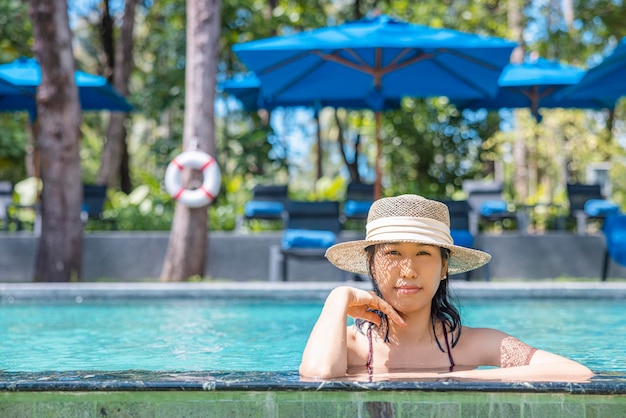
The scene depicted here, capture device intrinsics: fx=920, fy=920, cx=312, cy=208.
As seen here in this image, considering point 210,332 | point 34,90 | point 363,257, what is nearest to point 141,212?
point 34,90

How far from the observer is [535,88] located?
38.2 ft

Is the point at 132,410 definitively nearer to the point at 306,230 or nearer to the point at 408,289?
the point at 408,289

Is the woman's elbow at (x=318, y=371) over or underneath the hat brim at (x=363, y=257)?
underneath

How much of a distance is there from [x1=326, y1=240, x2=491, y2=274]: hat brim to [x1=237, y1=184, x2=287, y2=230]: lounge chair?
25.8 ft

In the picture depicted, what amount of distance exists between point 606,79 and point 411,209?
7.21 metres

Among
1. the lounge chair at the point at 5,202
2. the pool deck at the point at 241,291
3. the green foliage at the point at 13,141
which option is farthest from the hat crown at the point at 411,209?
the green foliage at the point at 13,141

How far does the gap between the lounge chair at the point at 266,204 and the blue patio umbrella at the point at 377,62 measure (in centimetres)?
113

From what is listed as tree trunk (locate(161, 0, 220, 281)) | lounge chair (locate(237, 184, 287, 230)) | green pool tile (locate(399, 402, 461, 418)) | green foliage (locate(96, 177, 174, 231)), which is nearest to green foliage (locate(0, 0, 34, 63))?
green foliage (locate(96, 177, 174, 231))

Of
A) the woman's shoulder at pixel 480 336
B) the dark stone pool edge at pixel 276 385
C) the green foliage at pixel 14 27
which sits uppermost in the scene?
the green foliage at pixel 14 27

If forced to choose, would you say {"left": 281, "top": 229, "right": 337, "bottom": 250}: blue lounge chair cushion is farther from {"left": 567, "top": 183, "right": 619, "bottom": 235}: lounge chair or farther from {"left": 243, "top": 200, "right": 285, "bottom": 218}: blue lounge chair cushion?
{"left": 567, "top": 183, "right": 619, "bottom": 235}: lounge chair

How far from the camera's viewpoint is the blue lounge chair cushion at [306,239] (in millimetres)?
9188

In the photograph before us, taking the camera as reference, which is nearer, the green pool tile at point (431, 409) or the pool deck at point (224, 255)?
the green pool tile at point (431, 409)

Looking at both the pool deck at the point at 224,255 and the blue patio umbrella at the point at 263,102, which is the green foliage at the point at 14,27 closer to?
the blue patio umbrella at the point at 263,102

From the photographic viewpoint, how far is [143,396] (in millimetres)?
2373
